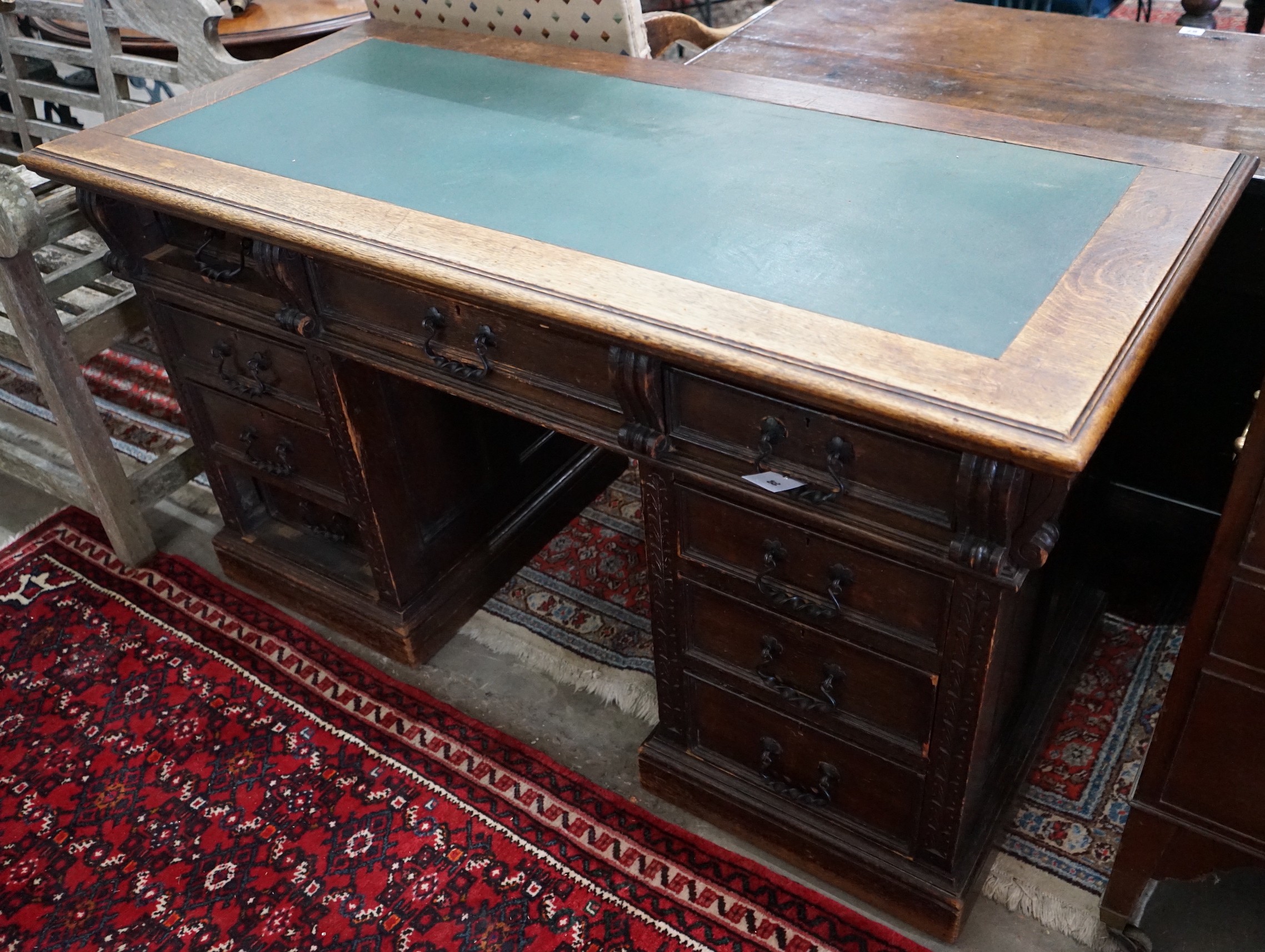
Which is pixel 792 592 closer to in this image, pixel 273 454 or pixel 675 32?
pixel 273 454

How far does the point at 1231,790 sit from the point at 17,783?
2070mm

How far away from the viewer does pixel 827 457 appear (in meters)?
1.26

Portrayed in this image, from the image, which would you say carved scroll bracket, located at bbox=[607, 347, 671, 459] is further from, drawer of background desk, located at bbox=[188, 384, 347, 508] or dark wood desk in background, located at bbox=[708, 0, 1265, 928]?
drawer of background desk, located at bbox=[188, 384, 347, 508]

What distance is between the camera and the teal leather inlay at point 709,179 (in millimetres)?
1250

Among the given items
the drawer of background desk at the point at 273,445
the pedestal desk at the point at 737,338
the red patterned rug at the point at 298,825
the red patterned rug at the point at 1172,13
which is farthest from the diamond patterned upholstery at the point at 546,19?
the red patterned rug at the point at 1172,13

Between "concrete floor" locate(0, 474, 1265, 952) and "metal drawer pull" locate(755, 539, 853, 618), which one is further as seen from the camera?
"concrete floor" locate(0, 474, 1265, 952)

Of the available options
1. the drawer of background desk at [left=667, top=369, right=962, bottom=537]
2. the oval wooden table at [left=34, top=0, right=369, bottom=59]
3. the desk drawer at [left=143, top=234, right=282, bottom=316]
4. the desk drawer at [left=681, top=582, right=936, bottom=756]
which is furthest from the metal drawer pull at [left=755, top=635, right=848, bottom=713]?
the oval wooden table at [left=34, top=0, right=369, bottom=59]

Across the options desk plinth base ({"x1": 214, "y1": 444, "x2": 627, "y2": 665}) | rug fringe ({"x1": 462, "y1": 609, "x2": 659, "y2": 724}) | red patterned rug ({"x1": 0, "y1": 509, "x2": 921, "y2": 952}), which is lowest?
rug fringe ({"x1": 462, "y1": 609, "x2": 659, "y2": 724})

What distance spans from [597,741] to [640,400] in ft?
3.02

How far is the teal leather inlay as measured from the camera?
125cm

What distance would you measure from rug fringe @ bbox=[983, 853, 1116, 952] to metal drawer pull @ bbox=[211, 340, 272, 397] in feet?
5.04

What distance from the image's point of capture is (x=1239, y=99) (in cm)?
185

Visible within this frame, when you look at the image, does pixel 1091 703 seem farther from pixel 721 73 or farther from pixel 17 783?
pixel 17 783

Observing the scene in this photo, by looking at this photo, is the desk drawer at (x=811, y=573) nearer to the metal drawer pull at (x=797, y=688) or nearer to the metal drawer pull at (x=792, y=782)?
the metal drawer pull at (x=797, y=688)
